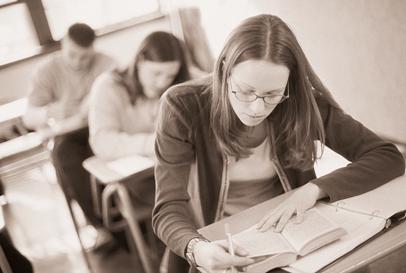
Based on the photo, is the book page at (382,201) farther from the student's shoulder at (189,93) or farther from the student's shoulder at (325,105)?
the student's shoulder at (189,93)

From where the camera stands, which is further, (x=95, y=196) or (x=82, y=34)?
(x=95, y=196)

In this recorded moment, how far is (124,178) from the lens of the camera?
1586 millimetres

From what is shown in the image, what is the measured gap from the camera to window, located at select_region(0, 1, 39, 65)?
4.49 ft

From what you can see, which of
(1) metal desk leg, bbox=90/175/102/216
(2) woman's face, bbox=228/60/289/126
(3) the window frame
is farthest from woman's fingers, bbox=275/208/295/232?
(3) the window frame

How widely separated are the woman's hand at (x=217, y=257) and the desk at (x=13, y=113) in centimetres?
65

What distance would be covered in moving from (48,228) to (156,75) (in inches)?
25.4

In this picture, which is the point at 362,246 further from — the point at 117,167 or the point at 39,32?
the point at 39,32

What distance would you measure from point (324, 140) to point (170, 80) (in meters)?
0.54

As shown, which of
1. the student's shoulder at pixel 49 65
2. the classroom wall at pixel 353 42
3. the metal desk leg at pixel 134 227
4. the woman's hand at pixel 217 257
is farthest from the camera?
the metal desk leg at pixel 134 227

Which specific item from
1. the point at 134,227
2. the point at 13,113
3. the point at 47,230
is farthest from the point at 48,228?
the point at 13,113

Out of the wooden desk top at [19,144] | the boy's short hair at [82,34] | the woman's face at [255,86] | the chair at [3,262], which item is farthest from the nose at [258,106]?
the chair at [3,262]

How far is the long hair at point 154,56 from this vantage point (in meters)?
1.59

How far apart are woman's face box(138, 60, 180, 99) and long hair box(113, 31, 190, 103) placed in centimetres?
1

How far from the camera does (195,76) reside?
5.39 feet
